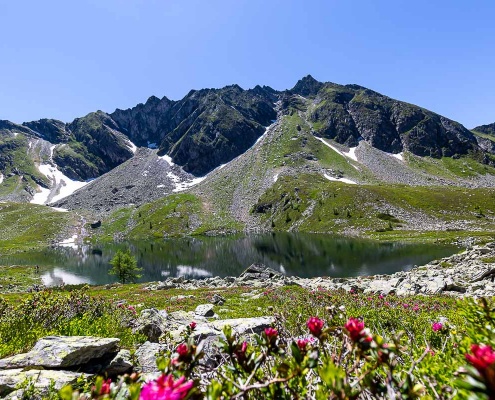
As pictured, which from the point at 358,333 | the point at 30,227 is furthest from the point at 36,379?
the point at 30,227

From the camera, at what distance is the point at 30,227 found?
176m

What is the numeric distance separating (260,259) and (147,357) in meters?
74.8

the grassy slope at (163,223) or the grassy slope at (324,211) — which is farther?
the grassy slope at (163,223)

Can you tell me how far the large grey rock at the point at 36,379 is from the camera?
19.1ft

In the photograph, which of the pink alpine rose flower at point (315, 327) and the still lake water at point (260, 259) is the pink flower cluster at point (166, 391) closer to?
the pink alpine rose flower at point (315, 327)

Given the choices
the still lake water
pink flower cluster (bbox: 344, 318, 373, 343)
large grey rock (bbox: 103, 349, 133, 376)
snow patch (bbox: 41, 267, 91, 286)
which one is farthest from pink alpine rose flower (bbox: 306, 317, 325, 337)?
snow patch (bbox: 41, 267, 91, 286)

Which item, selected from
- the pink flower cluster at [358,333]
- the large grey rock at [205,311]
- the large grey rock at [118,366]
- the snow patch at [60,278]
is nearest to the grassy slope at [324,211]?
the snow patch at [60,278]

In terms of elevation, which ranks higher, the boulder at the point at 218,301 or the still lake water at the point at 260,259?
the boulder at the point at 218,301

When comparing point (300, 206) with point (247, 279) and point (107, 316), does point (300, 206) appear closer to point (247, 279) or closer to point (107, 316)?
point (247, 279)

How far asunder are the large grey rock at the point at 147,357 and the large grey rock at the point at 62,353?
3.53 ft

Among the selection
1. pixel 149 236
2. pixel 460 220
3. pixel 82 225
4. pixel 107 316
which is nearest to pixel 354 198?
pixel 460 220

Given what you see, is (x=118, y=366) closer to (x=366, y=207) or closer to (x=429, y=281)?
(x=429, y=281)

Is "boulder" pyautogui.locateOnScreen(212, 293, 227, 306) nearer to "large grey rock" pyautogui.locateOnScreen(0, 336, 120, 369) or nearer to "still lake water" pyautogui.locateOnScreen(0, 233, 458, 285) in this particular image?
"large grey rock" pyautogui.locateOnScreen(0, 336, 120, 369)

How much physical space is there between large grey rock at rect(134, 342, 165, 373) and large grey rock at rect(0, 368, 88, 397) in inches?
87.5
